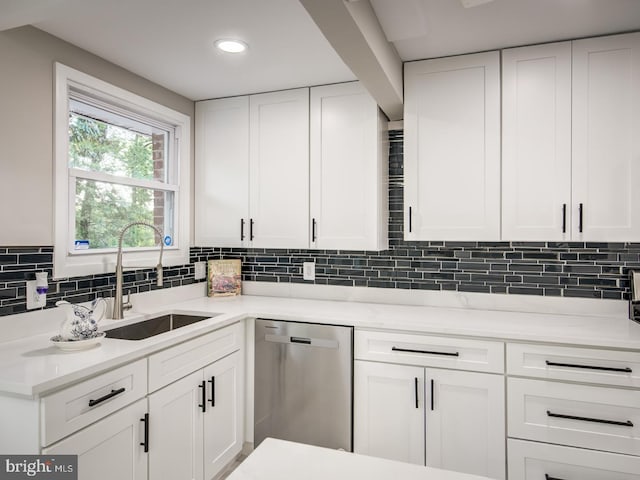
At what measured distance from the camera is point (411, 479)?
2.76ft

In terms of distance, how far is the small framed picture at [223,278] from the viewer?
9.99ft

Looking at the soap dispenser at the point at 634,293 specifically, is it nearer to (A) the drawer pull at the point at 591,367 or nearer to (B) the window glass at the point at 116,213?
(A) the drawer pull at the point at 591,367

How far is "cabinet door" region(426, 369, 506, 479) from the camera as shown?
1995 millimetres

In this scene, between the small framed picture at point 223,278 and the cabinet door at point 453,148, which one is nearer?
the cabinet door at point 453,148

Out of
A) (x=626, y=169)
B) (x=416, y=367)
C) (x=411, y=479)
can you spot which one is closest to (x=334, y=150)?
(x=416, y=367)

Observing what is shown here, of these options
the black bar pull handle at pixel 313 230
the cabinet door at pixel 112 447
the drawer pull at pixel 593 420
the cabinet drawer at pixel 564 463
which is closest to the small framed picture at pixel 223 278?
the black bar pull handle at pixel 313 230

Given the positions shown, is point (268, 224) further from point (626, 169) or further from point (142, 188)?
point (626, 169)

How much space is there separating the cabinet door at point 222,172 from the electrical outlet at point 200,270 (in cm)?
17

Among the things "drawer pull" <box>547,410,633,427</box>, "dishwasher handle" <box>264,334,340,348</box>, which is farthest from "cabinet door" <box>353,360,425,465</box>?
"drawer pull" <box>547,410,633,427</box>

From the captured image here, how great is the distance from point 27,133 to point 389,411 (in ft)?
7.18

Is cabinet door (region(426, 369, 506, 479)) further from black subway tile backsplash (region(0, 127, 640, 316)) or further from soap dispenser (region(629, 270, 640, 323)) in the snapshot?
soap dispenser (region(629, 270, 640, 323))

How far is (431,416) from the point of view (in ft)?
6.91

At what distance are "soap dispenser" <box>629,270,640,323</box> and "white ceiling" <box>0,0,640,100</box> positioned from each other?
1.23 m

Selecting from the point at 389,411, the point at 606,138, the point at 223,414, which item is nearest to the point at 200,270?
the point at 223,414
